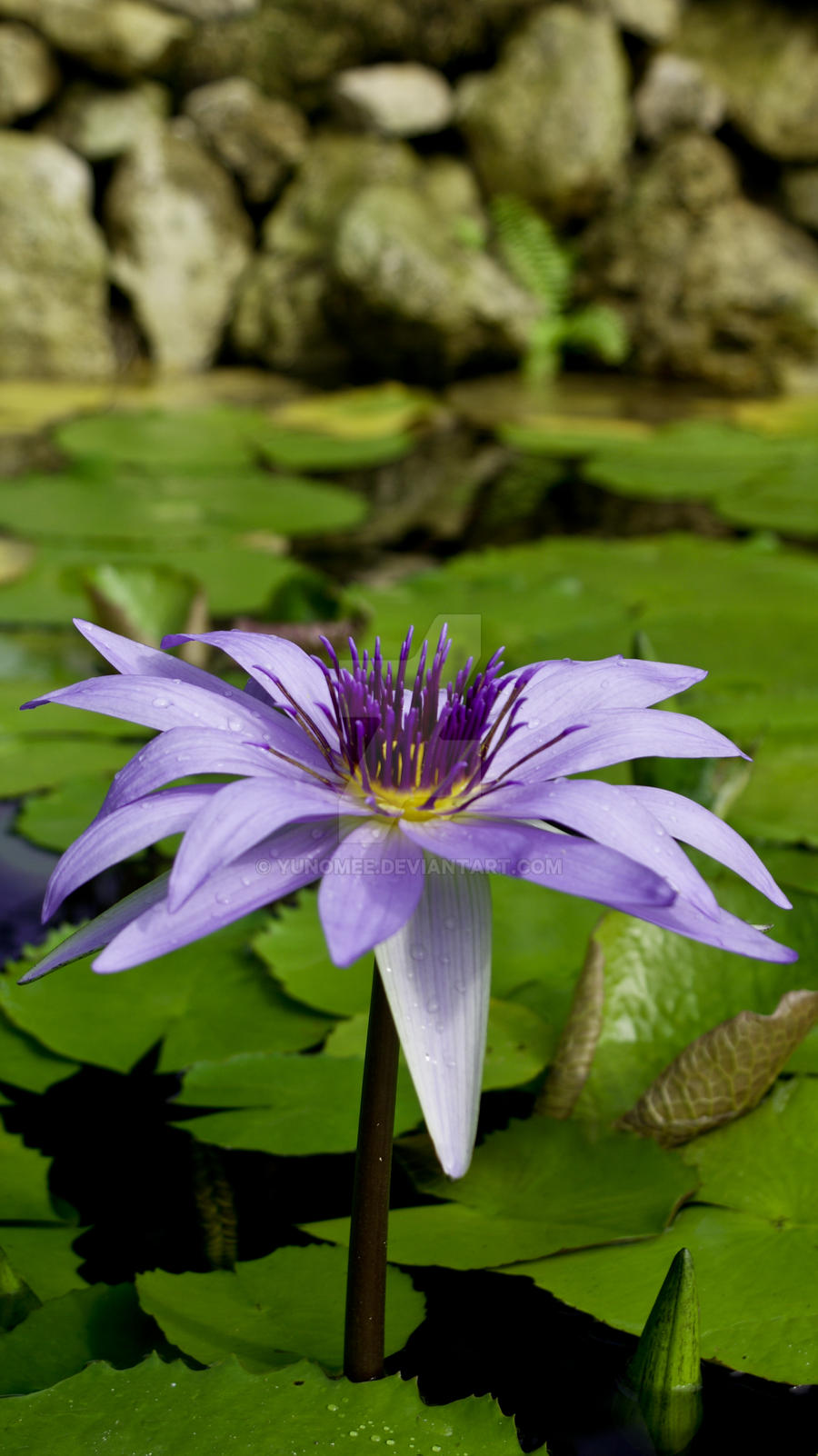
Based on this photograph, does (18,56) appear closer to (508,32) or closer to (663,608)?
(508,32)

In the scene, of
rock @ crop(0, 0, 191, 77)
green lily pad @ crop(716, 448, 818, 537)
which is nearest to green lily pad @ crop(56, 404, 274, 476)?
green lily pad @ crop(716, 448, 818, 537)

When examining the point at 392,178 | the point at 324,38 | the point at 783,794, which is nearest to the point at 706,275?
the point at 392,178

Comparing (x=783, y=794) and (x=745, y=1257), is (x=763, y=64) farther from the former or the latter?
(x=745, y=1257)

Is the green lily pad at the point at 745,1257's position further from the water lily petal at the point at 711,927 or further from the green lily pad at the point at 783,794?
the green lily pad at the point at 783,794

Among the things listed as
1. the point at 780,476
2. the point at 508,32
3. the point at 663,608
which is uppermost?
the point at 508,32

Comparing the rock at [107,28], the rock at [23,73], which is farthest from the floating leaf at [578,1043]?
the rock at [107,28]

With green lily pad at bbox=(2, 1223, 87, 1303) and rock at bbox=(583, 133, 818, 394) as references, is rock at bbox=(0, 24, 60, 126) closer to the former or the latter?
rock at bbox=(583, 133, 818, 394)

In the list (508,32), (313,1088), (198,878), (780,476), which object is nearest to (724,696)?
(313,1088)
